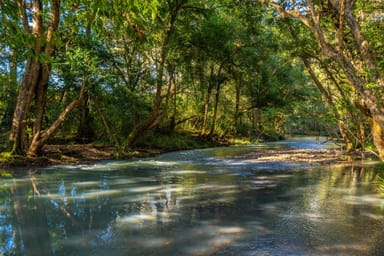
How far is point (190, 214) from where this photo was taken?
5.21 metres

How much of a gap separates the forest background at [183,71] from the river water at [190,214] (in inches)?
81.0

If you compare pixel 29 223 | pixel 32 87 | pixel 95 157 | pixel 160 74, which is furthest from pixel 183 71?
Result: pixel 29 223

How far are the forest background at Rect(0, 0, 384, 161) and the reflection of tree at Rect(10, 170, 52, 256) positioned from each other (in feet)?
7.18

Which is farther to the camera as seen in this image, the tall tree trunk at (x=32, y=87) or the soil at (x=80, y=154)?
the soil at (x=80, y=154)

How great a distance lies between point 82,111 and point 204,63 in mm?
7933

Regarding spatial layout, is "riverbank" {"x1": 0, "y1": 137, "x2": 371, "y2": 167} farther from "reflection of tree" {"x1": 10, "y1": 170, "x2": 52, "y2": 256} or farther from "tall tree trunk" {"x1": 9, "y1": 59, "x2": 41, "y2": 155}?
"reflection of tree" {"x1": 10, "y1": 170, "x2": 52, "y2": 256}

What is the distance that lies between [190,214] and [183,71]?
14.3 metres

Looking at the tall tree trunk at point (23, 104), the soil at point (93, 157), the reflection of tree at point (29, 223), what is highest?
the tall tree trunk at point (23, 104)

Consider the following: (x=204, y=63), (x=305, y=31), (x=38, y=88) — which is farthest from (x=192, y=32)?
(x=38, y=88)

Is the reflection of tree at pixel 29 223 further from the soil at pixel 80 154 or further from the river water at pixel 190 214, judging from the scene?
the soil at pixel 80 154

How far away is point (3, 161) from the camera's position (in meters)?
9.98

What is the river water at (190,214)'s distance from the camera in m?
3.82

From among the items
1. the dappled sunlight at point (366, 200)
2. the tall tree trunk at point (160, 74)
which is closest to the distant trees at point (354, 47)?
the dappled sunlight at point (366, 200)

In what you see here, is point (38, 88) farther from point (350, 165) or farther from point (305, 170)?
point (350, 165)
